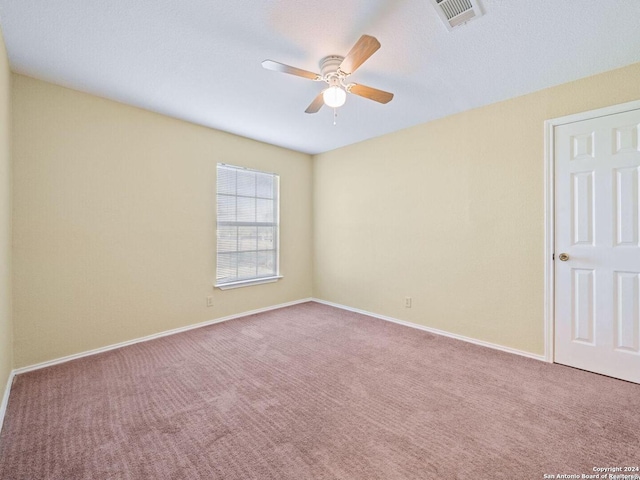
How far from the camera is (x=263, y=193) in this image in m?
4.34

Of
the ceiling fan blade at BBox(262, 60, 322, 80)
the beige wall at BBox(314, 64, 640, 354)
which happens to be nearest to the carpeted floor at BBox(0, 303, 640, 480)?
the beige wall at BBox(314, 64, 640, 354)

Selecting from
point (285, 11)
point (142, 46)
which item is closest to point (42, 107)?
point (142, 46)

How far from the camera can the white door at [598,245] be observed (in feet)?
7.49

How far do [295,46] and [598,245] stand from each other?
9.64 ft

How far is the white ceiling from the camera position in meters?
1.73

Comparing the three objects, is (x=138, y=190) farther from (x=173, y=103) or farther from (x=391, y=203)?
(x=391, y=203)

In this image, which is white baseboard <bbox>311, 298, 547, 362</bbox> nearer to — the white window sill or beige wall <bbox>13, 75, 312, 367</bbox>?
the white window sill

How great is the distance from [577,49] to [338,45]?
175cm

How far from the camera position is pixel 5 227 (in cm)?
214

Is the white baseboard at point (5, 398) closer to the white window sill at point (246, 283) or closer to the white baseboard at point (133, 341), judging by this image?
the white baseboard at point (133, 341)

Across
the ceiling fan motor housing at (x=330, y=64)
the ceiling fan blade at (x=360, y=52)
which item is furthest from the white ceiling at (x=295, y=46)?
the ceiling fan blade at (x=360, y=52)

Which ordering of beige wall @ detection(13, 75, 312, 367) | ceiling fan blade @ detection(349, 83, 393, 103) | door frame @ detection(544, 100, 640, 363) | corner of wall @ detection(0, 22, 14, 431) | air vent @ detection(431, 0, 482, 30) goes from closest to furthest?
air vent @ detection(431, 0, 482, 30) → corner of wall @ detection(0, 22, 14, 431) → ceiling fan blade @ detection(349, 83, 393, 103) → beige wall @ detection(13, 75, 312, 367) → door frame @ detection(544, 100, 640, 363)

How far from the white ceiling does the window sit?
121 centimetres

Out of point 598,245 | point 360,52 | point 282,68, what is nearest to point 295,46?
point 282,68
